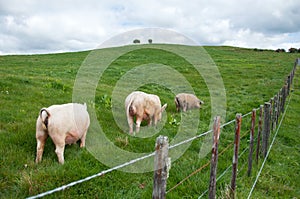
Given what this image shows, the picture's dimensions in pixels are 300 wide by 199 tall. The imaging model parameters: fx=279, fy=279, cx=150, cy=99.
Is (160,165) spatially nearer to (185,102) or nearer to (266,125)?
(266,125)

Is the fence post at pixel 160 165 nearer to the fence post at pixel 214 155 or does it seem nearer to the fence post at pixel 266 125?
the fence post at pixel 214 155

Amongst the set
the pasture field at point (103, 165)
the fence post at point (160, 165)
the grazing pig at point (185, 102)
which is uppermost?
the fence post at point (160, 165)

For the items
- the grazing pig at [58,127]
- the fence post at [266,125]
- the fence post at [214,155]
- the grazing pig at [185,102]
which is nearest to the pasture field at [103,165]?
the grazing pig at [58,127]

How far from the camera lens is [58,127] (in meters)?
5.49

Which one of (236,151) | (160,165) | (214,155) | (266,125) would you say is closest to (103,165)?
(214,155)

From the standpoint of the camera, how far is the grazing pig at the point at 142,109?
791 cm

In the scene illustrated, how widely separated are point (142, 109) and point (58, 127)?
3.01 m

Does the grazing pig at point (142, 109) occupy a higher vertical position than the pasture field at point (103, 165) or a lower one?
higher

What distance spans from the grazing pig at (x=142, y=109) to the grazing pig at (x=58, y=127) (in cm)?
202

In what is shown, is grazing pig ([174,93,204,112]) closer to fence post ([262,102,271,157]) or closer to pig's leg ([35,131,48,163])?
fence post ([262,102,271,157])

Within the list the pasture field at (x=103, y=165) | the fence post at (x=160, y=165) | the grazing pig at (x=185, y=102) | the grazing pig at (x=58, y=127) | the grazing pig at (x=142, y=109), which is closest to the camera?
the fence post at (x=160, y=165)

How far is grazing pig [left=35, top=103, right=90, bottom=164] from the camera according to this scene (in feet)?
17.9

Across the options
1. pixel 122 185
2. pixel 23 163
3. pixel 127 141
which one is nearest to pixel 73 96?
pixel 127 141

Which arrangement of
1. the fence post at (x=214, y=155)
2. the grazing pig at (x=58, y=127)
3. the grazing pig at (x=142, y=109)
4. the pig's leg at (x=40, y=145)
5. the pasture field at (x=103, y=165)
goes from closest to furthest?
the fence post at (x=214, y=155) < the pasture field at (x=103, y=165) < the grazing pig at (x=58, y=127) < the pig's leg at (x=40, y=145) < the grazing pig at (x=142, y=109)
